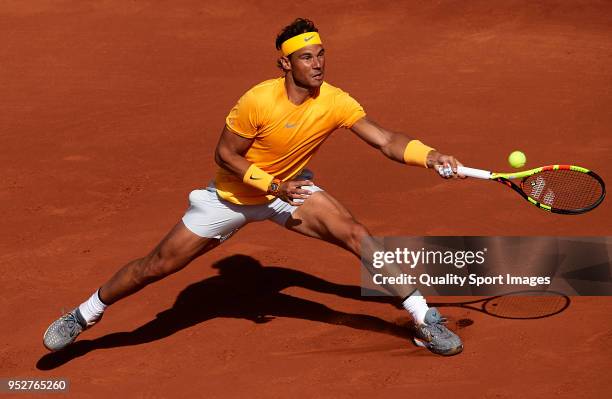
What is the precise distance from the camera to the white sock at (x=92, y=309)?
805 cm

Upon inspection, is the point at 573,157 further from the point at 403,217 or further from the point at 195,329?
the point at 195,329

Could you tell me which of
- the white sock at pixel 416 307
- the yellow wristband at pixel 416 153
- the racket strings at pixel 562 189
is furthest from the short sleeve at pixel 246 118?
the racket strings at pixel 562 189

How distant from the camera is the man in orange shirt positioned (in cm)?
748

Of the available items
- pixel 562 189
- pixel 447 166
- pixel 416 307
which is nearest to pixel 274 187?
pixel 447 166

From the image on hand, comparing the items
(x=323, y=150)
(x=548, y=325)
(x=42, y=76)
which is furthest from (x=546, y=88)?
(x=42, y=76)

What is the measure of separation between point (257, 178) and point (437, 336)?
5.38 feet

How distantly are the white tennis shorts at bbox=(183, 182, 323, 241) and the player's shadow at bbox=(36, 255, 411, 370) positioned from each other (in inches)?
39.4

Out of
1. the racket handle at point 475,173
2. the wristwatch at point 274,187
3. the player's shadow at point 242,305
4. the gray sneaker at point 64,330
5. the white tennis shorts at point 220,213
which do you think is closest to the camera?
the racket handle at point 475,173

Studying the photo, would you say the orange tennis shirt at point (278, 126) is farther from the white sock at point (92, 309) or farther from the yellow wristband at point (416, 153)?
the white sock at point (92, 309)

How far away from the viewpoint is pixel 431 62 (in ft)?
44.4

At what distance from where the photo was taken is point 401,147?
25.2ft

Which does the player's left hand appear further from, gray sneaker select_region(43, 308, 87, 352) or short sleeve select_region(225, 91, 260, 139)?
gray sneaker select_region(43, 308, 87, 352)

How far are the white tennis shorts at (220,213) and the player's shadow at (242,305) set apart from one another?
100cm

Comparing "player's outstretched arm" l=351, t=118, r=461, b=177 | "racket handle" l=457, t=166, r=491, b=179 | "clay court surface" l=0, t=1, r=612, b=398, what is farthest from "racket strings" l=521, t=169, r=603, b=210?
"player's outstretched arm" l=351, t=118, r=461, b=177
